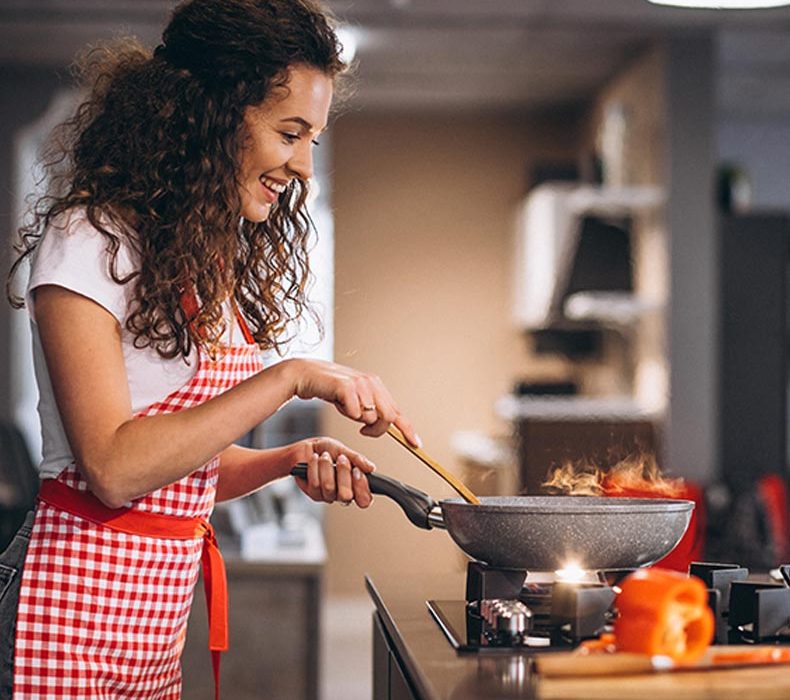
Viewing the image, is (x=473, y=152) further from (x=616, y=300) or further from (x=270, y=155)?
(x=270, y=155)

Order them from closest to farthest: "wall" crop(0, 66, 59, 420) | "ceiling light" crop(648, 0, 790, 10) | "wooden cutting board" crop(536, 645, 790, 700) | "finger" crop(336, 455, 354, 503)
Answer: "wooden cutting board" crop(536, 645, 790, 700) → "finger" crop(336, 455, 354, 503) → "ceiling light" crop(648, 0, 790, 10) → "wall" crop(0, 66, 59, 420)

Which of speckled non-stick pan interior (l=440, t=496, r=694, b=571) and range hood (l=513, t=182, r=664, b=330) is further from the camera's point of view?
range hood (l=513, t=182, r=664, b=330)

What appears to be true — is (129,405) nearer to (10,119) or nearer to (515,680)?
(515,680)

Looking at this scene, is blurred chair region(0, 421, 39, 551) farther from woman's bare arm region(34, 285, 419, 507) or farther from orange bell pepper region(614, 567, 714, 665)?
orange bell pepper region(614, 567, 714, 665)

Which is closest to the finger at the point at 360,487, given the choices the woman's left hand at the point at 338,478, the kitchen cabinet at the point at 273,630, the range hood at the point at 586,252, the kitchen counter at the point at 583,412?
the woman's left hand at the point at 338,478

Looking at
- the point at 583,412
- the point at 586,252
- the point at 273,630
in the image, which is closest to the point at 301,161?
the point at 273,630

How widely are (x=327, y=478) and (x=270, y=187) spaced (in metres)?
0.38

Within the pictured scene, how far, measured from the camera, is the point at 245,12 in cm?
158

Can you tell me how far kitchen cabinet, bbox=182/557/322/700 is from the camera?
328 cm

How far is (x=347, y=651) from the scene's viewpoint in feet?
18.9

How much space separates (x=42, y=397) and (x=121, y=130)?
350mm

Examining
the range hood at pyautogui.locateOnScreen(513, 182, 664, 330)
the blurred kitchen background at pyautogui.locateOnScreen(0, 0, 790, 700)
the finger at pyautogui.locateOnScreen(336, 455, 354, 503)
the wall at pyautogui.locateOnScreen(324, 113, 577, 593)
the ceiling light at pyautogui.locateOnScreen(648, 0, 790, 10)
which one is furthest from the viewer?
the wall at pyautogui.locateOnScreen(324, 113, 577, 593)

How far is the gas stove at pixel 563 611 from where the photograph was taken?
1274 mm

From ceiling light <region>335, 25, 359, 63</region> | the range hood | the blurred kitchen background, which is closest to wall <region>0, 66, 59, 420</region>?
the blurred kitchen background
